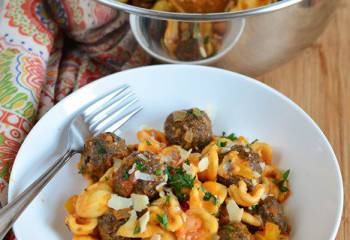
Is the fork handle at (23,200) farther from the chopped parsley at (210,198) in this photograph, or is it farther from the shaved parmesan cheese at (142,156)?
the chopped parsley at (210,198)

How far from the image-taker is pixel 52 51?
2.49 meters

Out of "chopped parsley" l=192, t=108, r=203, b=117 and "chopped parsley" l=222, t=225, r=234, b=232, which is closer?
"chopped parsley" l=222, t=225, r=234, b=232

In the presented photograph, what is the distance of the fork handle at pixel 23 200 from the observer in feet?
5.10

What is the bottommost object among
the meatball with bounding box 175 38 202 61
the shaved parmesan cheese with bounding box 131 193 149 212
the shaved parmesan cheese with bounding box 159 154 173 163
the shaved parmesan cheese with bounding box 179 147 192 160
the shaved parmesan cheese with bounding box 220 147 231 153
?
the shaved parmesan cheese with bounding box 131 193 149 212

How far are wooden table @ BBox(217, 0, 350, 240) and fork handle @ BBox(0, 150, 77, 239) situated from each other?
1105 mm

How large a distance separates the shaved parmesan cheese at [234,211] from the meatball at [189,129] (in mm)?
284

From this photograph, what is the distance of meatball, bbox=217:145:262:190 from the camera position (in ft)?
5.62

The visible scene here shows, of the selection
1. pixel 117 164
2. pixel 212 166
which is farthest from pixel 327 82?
pixel 117 164

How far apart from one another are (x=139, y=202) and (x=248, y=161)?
1.27 ft

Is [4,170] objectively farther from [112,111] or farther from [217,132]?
[217,132]

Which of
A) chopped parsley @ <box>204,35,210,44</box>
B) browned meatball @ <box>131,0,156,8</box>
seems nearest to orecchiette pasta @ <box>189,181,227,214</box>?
chopped parsley @ <box>204,35,210,44</box>

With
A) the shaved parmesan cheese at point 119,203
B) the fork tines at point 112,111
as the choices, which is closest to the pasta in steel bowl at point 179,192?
the shaved parmesan cheese at point 119,203

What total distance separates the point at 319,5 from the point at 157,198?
1.01 m

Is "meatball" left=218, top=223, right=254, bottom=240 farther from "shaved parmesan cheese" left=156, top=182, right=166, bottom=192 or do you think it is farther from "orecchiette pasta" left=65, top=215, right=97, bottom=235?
"orecchiette pasta" left=65, top=215, right=97, bottom=235
